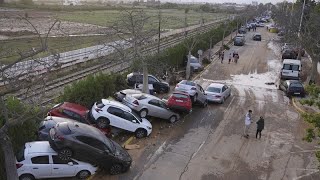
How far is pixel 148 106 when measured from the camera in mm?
18250

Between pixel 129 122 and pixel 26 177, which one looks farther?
pixel 129 122

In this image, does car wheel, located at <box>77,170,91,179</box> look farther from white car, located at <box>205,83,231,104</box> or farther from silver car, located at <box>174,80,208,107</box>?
white car, located at <box>205,83,231,104</box>

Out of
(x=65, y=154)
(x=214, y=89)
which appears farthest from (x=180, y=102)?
(x=65, y=154)

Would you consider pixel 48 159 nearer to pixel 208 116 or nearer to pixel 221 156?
pixel 221 156

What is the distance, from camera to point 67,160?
39.3 ft

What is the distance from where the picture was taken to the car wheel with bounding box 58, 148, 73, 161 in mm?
11914

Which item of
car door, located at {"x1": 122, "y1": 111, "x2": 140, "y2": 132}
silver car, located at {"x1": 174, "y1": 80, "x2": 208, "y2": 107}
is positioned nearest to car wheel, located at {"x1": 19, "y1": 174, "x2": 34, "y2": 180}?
car door, located at {"x1": 122, "y1": 111, "x2": 140, "y2": 132}

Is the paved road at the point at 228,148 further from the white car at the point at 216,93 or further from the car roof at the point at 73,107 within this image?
the car roof at the point at 73,107

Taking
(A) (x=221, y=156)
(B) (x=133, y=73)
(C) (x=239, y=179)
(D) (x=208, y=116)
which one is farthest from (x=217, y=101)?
(C) (x=239, y=179)

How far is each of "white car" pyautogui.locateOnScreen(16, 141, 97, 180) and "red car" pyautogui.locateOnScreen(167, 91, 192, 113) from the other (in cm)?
769

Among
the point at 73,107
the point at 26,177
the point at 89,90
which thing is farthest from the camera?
the point at 89,90

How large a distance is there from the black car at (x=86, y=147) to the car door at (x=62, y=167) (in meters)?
0.15

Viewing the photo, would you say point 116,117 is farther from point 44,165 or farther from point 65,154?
point 44,165

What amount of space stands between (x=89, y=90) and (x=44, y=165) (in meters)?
7.15
